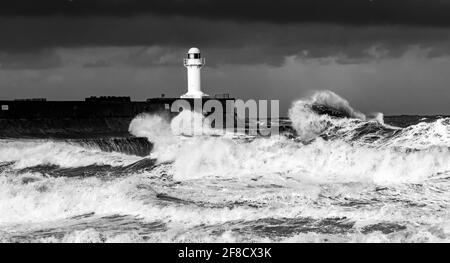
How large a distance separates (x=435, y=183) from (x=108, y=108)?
31299 millimetres

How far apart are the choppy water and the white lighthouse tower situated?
22.0 metres

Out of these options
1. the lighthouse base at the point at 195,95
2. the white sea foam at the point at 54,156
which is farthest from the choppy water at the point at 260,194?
the lighthouse base at the point at 195,95

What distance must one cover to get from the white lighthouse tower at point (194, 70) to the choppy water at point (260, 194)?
72.2 feet

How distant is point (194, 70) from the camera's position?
48.4m

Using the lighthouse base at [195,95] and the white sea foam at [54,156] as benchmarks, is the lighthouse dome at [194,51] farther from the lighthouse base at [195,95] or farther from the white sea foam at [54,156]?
the white sea foam at [54,156]

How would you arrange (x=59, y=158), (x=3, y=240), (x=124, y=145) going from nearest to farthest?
(x=3, y=240), (x=59, y=158), (x=124, y=145)

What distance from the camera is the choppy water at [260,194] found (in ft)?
42.0

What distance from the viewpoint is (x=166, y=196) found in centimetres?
1697

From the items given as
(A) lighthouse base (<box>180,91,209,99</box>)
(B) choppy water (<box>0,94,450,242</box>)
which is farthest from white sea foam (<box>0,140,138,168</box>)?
(A) lighthouse base (<box>180,91,209,99</box>)

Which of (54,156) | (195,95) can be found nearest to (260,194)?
(54,156)

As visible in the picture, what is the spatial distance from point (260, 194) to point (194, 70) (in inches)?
1284

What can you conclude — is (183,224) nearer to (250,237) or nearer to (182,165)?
(250,237)

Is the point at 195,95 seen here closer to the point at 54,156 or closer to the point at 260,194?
the point at 54,156
